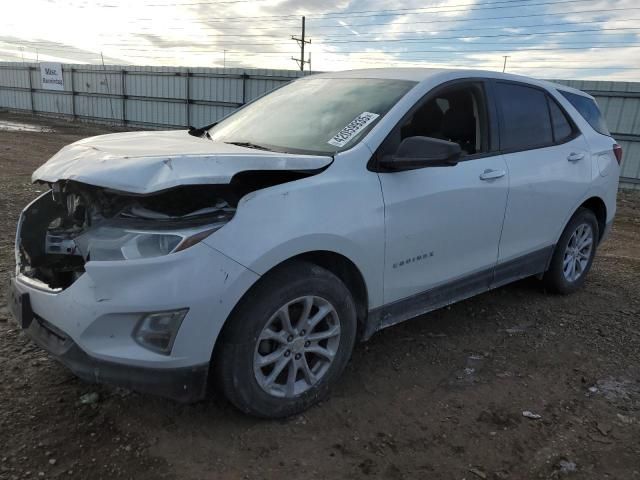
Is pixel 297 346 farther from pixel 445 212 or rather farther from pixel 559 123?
pixel 559 123

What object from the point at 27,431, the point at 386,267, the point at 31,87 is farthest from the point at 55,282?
the point at 31,87

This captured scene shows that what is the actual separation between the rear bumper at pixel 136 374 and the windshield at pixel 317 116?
1.36 meters

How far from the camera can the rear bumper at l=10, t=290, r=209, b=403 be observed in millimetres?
2301

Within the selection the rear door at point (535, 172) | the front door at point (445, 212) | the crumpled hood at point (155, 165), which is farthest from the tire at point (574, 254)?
the crumpled hood at point (155, 165)

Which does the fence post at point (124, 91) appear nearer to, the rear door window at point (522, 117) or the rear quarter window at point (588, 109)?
the rear quarter window at point (588, 109)

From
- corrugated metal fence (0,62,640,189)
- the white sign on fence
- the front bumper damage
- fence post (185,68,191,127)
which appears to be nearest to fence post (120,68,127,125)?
corrugated metal fence (0,62,640,189)

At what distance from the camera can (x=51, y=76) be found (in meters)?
29.1

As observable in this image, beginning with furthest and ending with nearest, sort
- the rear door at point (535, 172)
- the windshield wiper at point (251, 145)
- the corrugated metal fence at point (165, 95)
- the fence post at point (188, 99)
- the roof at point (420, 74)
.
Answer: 1. the fence post at point (188, 99)
2. the corrugated metal fence at point (165, 95)
3. the rear door at point (535, 172)
4. the roof at point (420, 74)
5. the windshield wiper at point (251, 145)

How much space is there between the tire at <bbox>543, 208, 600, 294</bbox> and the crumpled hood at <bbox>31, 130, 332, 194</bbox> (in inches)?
107

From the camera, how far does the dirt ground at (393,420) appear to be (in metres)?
2.42

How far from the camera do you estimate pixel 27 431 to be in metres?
2.54

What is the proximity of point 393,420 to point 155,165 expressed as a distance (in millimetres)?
1756

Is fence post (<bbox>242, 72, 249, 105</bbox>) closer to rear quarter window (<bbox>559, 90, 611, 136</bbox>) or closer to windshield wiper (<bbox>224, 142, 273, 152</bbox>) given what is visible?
rear quarter window (<bbox>559, 90, 611, 136</bbox>)

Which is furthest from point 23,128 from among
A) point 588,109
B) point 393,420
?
point 393,420
